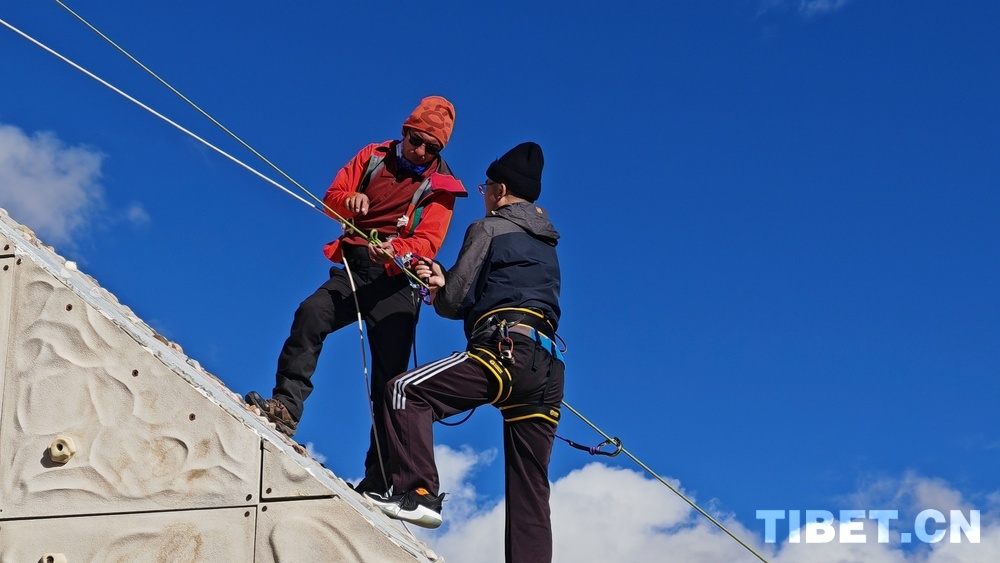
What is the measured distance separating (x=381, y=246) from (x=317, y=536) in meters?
2.14

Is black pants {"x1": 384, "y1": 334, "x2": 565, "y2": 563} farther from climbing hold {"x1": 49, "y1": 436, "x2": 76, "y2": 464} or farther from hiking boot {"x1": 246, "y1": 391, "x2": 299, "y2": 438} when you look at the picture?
climbing hold {"x1": 49, "y1": 436, "x2": 76, "y2": 464}

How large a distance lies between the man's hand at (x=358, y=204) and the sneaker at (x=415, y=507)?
1.87 metres

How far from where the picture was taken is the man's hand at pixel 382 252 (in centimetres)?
759

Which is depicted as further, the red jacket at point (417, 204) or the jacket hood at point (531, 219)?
the red jacket at point (417, 204)

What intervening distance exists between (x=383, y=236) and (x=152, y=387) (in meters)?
1.98

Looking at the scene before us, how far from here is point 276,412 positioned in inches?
293

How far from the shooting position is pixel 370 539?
5.97 m

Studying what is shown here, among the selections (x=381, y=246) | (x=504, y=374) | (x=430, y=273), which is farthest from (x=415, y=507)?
(x=381, y=246)

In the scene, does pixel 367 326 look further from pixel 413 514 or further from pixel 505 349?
pixel 413 514

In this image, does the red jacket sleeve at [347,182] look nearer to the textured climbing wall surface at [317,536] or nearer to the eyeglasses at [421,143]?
the eyeglasses at [421,143]

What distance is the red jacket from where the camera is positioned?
306 inches

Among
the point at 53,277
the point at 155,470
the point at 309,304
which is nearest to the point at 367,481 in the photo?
the point at 309,304

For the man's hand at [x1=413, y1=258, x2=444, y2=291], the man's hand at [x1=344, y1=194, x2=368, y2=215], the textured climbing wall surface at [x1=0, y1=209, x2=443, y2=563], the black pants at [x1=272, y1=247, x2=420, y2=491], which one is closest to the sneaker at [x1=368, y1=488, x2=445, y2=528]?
the textured climbing wall surface at [x1=0, y1=209, x2=443, y2=563]

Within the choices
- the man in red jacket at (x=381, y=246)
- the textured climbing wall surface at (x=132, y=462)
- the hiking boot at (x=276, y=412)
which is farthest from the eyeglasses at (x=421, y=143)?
the textured climbing wall surface at (x=132, y=462)
